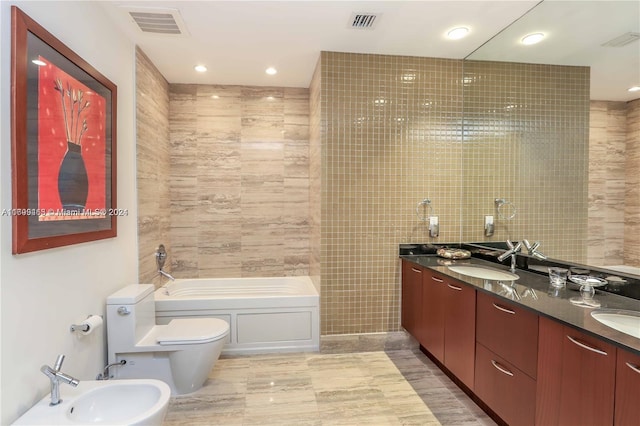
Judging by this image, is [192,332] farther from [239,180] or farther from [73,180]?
[239,180]

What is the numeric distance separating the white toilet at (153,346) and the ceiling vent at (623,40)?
9.87 ft

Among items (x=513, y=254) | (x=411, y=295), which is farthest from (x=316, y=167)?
(x=513, y=254)

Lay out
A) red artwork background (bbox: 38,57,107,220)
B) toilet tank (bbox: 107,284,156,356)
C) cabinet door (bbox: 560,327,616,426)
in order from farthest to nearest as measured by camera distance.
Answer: toilet tank (bbox: 107,284,156,356) < red artwork background (bbox: 38,57,107,220) < cabinet door (bbox: 560,327,616,426)

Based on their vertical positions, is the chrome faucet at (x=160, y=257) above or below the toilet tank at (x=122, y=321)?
above

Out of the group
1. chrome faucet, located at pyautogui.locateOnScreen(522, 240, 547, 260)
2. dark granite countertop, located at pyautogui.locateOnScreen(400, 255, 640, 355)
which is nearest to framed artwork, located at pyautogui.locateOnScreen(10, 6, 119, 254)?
dark granite countertop, located at pyautogui.locateOnScreen(400, 255, 640, 355)

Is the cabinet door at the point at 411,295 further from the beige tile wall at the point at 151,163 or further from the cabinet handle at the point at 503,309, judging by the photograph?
the beige tile wall at the point at 151,163

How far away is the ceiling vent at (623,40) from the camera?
5.69 ft

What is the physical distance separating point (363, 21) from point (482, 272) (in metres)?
2.08

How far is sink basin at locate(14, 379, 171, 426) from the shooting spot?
1.45 metres

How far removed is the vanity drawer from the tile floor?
1.98 feet

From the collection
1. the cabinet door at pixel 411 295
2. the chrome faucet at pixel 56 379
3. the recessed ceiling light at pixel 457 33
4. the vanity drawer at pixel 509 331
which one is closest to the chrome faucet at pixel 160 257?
the chrome faucet at pixel 56 379

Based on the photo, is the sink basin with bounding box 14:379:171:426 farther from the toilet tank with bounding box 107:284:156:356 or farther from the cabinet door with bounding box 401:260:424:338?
the cabinet door with bounding box 401:260:424:338

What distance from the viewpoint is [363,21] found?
238cm

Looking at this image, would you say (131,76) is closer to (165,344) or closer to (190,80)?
(190,80)
